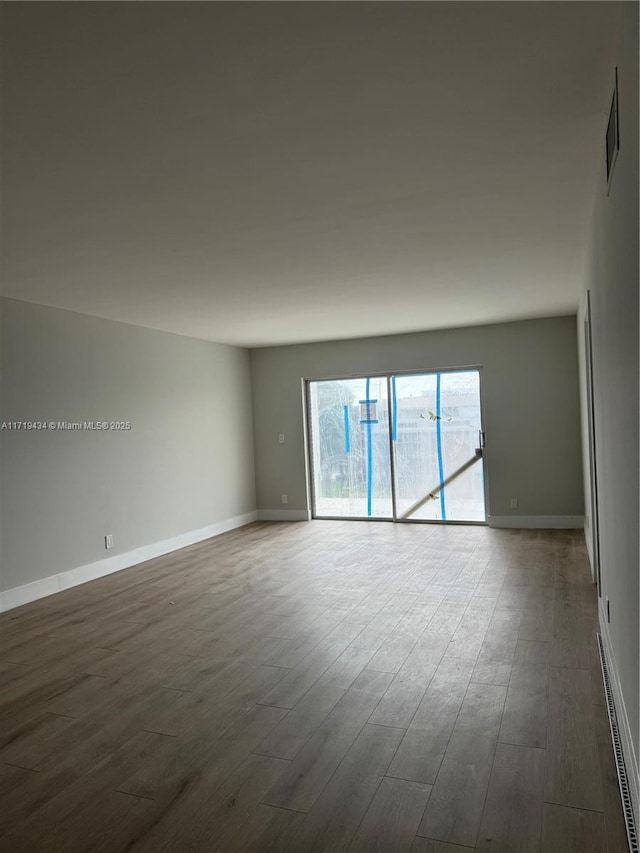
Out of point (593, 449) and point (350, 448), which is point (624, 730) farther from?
point (350, 448)

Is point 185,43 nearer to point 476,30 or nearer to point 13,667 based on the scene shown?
point 476,30

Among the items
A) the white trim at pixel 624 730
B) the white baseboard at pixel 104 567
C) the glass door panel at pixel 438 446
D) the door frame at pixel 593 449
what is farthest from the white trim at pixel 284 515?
the white trim at pixel 624 730

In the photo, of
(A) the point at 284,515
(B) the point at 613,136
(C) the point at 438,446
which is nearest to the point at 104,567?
(A) the point at 284,515

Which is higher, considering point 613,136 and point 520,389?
point 613,136

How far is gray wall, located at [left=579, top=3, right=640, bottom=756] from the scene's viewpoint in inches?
69.0

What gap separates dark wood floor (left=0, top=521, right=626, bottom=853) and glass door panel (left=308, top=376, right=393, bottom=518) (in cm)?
297

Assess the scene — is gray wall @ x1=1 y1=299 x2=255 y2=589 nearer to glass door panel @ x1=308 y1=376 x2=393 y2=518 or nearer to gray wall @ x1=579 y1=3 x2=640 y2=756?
glass door panel @ x1=308 y1=376 x2=393 y2=518

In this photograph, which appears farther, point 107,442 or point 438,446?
point 438,446

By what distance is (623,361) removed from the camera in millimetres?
2131

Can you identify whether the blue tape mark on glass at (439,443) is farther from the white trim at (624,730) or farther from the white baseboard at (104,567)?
the white trim at (624,730)

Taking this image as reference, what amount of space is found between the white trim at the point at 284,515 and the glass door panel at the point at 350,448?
0.58ft

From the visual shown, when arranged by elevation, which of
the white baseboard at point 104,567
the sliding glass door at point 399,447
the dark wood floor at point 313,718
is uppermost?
the sliding glass door at point 399,447

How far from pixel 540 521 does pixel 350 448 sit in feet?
8.52

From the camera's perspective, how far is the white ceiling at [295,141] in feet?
5.69
